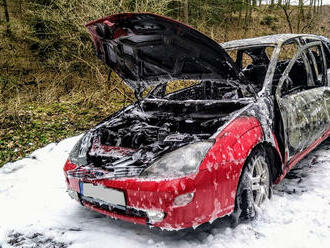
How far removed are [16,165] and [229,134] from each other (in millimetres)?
3279

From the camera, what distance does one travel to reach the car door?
2881mm

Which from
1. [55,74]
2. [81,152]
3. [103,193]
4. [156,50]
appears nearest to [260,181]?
[103,193]

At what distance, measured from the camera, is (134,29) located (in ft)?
8.25

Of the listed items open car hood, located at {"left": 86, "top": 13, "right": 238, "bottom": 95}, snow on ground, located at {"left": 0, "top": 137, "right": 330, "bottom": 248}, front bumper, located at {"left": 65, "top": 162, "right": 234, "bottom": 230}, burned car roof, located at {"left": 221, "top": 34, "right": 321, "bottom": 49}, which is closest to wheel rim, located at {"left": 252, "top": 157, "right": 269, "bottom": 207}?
snow on ground, located at {"left": 0, "top": 137, "right": 330, "bottom": 248}

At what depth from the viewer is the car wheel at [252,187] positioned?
2355 mm

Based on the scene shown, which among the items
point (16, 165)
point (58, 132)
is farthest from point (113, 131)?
point (58, 132)

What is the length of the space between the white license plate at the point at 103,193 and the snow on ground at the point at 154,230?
0.34 metres

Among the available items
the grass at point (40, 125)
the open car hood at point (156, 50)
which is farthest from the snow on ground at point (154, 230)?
the grass at point (40, 125)

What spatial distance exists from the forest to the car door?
3.94 meters

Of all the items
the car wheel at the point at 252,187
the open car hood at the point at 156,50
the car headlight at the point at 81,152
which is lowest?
the car wheel at the point at 252,187

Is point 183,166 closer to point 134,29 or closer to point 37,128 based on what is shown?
point 134,29

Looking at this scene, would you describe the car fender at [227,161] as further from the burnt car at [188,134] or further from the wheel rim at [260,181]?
the wheel rim at [260,181]

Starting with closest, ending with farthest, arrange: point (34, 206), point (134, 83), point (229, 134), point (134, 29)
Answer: point (229, 134)
point (134, 29)
point (34, 206)
point (134, 83)

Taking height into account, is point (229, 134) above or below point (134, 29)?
below
